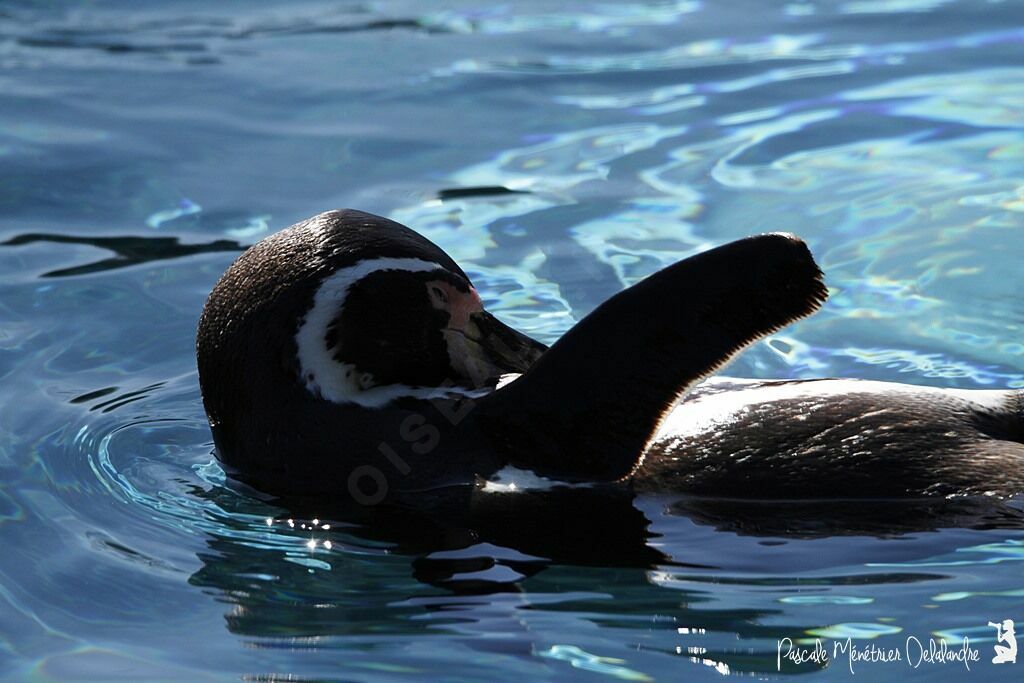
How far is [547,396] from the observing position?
3793 mm

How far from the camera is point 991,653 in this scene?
3258 mm

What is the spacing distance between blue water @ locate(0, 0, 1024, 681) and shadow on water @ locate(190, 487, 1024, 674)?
0.01m

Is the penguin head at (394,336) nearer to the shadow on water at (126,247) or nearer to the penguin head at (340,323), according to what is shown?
the penguin head at (340,323)

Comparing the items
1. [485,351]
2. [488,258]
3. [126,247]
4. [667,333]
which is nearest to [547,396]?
[667,333]

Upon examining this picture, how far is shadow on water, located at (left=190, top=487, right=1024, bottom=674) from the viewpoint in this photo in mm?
3447

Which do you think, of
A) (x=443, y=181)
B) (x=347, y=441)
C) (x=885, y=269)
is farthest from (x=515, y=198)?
(x=347, y=441)

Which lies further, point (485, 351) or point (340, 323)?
point (485, 351)

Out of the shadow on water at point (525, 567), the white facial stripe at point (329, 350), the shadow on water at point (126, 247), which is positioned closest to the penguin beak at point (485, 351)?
the white facial stripe at point (329, 350)

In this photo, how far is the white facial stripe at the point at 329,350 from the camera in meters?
4.02

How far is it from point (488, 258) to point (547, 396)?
2677 millimetres

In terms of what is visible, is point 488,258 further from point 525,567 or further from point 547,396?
point 525,567

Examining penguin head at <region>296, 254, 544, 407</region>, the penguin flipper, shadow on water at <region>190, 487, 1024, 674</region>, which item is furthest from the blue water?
penguin head at <region>296, 254, 544, 407</region>

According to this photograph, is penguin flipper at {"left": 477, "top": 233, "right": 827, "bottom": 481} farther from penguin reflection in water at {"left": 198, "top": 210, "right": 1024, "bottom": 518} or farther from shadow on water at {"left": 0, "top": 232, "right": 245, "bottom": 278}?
shadow on water at {"left": 0, "top": 232, "right": 245, "bottom": 278}

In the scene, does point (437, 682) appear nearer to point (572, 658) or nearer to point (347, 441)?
point (572, 658)
